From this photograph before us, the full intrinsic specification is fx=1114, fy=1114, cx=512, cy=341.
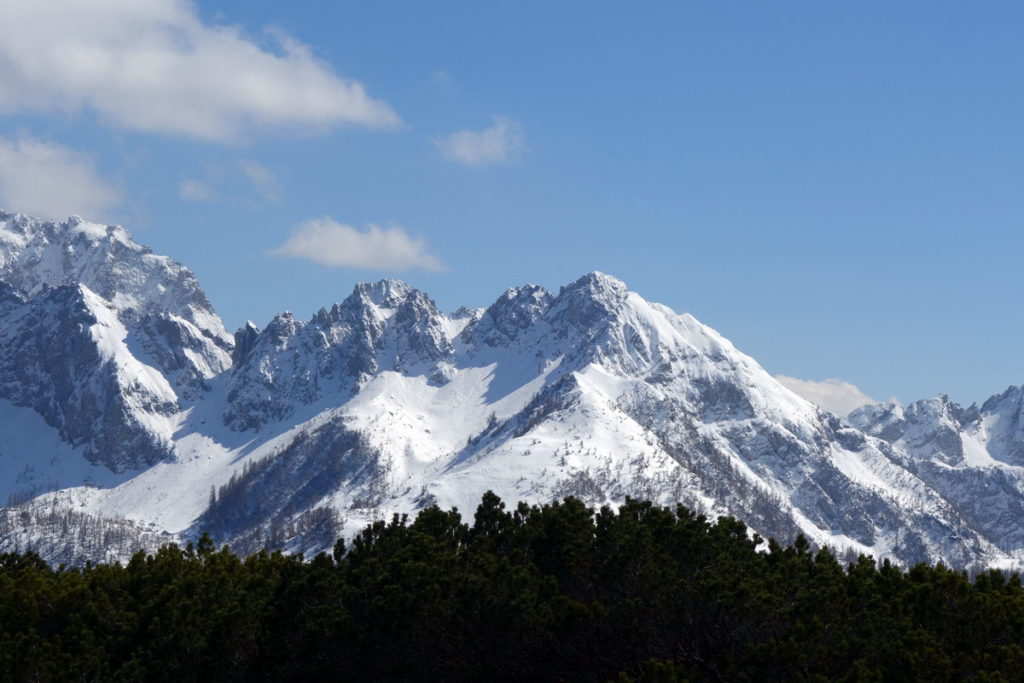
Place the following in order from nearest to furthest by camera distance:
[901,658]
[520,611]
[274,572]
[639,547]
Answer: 1. [901,658]
2. [520,611]
3. [639,547]
4. [274,572]

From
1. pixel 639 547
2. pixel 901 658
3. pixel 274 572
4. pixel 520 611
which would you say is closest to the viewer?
pixel 901 658

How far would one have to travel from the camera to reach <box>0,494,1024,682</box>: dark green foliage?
53.2m

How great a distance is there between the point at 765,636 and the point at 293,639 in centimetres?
2643

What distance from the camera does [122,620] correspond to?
62375mm

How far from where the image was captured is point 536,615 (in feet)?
189

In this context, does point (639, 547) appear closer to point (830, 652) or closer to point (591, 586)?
point (591, 586)

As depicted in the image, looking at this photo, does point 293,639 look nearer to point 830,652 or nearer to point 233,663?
point 233,663

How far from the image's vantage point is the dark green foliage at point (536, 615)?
175 ft

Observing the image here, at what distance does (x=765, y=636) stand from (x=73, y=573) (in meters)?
43.6

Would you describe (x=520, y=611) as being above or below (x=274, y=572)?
below

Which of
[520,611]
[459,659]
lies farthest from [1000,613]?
[459,659]

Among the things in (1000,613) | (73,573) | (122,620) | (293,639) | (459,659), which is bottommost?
(1000,613)

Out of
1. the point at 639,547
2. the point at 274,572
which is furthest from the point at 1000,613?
the point at 274,572

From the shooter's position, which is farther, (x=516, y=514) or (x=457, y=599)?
(x=516, y=514)
